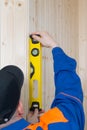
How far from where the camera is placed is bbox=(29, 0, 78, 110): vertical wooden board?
1.60 meters

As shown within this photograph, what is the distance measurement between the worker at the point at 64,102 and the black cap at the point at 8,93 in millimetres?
116

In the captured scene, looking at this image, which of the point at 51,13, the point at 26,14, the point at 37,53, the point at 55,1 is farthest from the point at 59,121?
the point at 55,1

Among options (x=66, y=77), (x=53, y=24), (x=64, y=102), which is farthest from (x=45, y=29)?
(x=64, y=102)

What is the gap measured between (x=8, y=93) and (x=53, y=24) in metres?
1.00

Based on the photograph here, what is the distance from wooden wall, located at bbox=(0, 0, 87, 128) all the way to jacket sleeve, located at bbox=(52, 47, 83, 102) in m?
0.21

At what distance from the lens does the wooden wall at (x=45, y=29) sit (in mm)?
1412

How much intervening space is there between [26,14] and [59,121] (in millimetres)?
619

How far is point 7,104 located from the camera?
3.28 feet

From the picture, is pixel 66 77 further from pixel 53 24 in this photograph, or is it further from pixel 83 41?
pixel 83 41

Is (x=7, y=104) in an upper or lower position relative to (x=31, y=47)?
lower

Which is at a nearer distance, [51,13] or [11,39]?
[11,39]

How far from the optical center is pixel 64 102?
3.95ft

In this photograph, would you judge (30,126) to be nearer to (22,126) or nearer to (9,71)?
(22,126)

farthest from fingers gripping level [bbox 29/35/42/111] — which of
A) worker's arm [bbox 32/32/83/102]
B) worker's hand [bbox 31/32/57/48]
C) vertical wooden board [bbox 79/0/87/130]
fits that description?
vertical wooden board [bbox 79/0/87/130]
